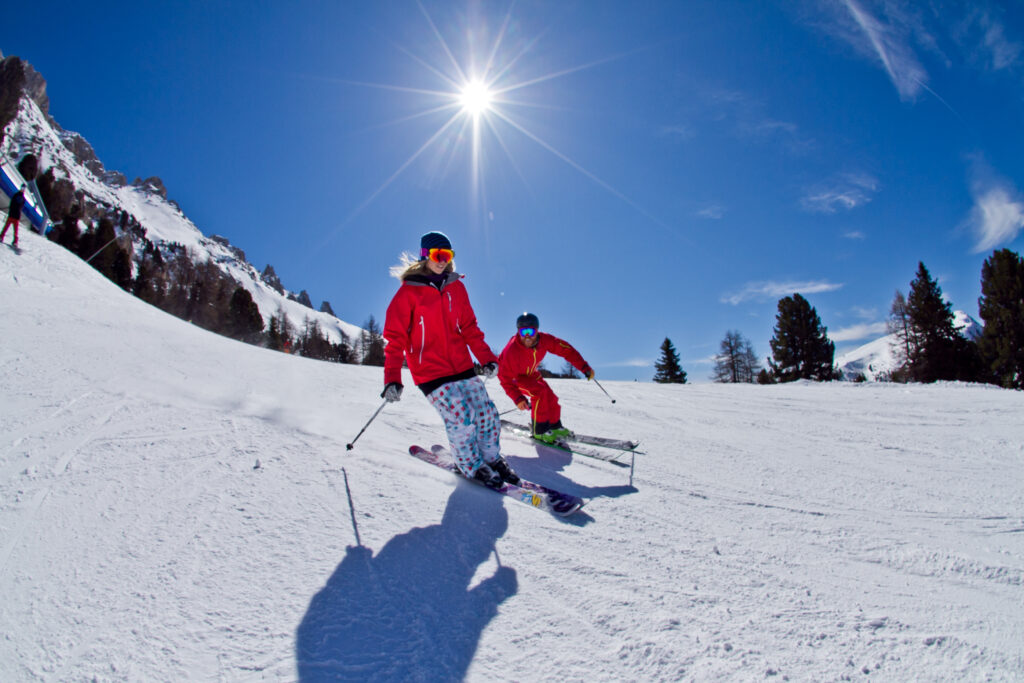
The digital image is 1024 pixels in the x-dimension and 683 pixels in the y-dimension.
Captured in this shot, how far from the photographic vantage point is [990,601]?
1665 millimetres

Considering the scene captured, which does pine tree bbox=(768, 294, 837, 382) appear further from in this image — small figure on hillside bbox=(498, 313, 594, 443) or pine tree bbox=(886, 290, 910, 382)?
small figure on hillside bbox=(498, 313, 594, 443)

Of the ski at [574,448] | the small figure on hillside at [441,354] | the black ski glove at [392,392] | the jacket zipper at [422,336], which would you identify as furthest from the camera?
the ski at [574,448]

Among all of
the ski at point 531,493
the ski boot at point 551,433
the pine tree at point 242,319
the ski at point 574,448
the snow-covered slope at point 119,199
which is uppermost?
the snow-covered slope at point 119,199

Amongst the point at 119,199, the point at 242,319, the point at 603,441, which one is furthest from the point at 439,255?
the point at 119,199

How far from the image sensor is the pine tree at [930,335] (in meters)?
28.0

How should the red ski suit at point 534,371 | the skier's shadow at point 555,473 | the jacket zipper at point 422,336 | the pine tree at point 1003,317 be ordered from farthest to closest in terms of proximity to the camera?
the pine tree at point 1003,317 < the red ski suit at point 534,371 < the jacket zipper at point 422,336 < the skier's shadow at point 555,473

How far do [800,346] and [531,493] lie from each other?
3941 centimetres

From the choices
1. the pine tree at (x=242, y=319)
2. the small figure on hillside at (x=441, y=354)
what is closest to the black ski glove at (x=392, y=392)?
the small figure on hillside at (x=441, y=354)

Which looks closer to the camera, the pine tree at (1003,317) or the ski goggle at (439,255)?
the ski goggle at (439,255)

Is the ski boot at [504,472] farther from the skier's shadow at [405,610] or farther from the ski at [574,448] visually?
the ski at [574,448]

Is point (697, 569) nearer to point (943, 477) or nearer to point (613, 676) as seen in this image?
point (613, 676)

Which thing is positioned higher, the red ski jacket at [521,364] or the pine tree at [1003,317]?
the pine tree at [1003,317]

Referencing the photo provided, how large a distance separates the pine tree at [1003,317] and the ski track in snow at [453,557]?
1212 inches

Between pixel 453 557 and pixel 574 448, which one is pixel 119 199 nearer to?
pixel 574 448
